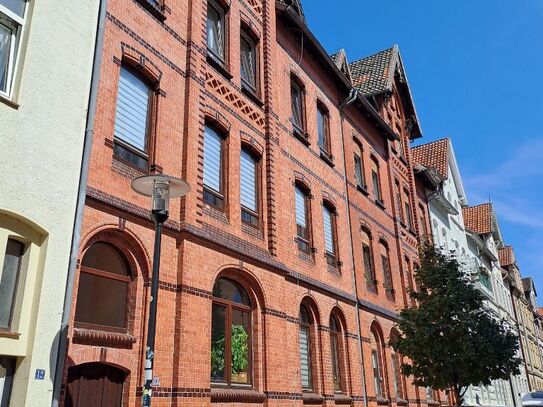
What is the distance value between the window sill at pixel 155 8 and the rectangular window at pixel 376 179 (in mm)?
12613

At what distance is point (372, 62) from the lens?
2605 cm

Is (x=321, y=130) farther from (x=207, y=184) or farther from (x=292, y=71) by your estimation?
(x=207, y=184)

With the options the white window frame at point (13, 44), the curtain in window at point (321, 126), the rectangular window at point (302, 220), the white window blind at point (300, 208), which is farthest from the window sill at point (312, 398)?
the white window frame at point (13, 44)

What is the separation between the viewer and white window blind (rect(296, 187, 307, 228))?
14973 mm

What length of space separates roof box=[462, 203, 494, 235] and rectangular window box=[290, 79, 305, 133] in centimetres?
2969

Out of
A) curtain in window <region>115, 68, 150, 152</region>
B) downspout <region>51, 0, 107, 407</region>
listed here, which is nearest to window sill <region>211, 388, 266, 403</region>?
downspout <region>51, 0, 107, 407</region>

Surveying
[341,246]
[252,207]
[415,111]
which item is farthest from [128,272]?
[415,111]

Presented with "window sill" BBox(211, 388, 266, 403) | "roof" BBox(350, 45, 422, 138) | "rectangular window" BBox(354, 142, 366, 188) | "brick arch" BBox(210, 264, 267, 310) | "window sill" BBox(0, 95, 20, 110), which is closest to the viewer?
"window sill" BBox(0, 95, 20, 110)

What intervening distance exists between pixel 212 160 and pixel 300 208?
169 inches

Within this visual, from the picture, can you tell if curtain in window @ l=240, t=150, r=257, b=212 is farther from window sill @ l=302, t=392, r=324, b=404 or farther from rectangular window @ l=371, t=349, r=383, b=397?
rectangular window @ l=371, t=349, r=383, b=397

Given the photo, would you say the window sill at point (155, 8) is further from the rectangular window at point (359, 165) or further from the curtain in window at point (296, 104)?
the rectangular window at point (359, 165)

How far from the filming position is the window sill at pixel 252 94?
13181mm

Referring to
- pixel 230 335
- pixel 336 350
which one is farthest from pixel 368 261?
pixel 230 335

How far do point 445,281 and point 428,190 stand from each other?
13.4 meters
